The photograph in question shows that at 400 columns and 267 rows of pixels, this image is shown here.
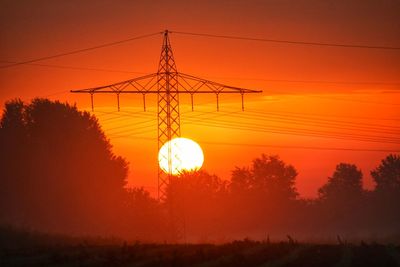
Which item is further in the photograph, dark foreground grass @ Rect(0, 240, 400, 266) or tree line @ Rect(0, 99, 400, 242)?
tree line @ Rect(0, 99, 400, 242)

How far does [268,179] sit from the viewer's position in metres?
153

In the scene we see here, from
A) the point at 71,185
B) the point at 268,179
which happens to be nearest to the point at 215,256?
the point at 71,185

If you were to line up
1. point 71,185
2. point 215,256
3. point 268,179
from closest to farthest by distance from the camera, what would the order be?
point 215,256 → point 71,185 → point 268,179

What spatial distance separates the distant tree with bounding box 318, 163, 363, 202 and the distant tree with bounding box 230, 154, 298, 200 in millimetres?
7980

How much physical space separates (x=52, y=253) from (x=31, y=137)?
66.5 m

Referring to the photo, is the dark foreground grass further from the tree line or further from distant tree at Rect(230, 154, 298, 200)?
distant tree at Rect(230, 154, 298, 200)

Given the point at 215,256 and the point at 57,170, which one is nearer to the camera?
the point at 215,256

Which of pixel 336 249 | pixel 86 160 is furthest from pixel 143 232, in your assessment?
pixel 336 249

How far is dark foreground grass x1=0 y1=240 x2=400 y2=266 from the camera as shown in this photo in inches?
1253

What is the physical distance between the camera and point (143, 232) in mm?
100000

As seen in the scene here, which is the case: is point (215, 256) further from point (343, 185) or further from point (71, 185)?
point (343, 185)

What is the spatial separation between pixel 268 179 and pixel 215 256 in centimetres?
11952

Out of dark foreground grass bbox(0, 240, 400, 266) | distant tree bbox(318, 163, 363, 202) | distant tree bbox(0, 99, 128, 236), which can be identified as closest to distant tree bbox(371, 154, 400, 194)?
distant tree bbox(318, 163, 363, 202)

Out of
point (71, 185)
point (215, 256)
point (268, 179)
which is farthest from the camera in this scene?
point (268, 179)
